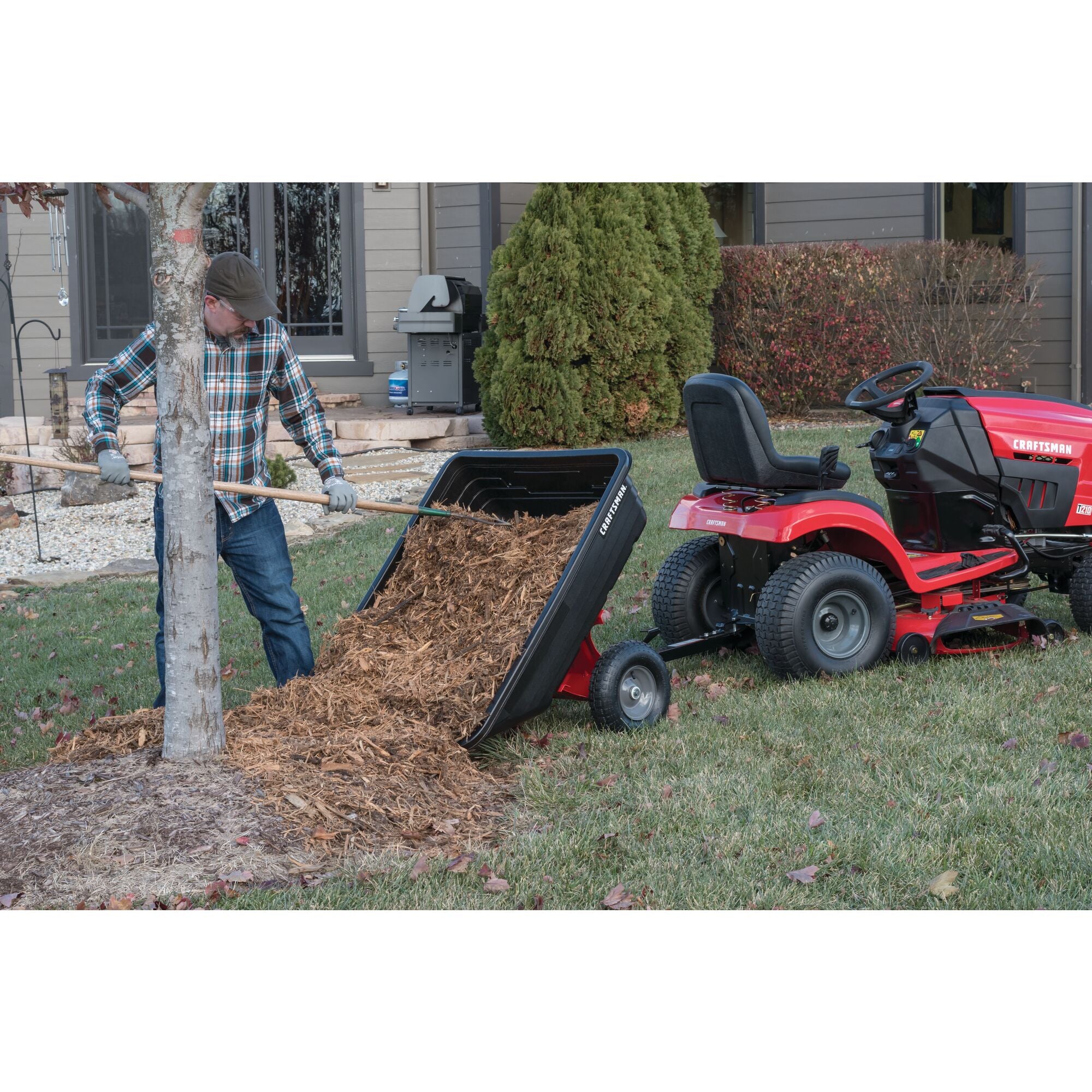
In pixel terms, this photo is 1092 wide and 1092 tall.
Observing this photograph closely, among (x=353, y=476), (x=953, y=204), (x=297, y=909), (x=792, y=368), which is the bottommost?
(x=297, y=909)

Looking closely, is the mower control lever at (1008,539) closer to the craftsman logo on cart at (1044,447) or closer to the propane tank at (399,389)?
the craftsman logo on cart at (1044,447)

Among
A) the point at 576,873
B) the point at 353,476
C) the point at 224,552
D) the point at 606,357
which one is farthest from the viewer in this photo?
the point at 606,357

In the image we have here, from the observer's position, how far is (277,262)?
12.7 meters

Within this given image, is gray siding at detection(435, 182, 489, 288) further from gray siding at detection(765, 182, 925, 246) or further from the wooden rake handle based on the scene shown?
the wooden rake handle

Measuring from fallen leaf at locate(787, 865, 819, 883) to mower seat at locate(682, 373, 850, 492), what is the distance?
198 cm

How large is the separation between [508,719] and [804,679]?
4.54 feet

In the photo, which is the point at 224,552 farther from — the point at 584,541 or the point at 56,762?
the point at 584,541

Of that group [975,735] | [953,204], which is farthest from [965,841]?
[953,204]

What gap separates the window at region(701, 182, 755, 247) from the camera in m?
14.4

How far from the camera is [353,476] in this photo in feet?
32.7

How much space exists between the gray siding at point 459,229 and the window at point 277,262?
82cm

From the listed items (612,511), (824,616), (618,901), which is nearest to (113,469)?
(612,511)

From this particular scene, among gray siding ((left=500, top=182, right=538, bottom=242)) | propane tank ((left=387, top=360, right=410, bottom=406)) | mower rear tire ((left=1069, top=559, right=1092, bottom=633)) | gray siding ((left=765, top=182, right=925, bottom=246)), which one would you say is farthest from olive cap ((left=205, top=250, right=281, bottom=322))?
gray siding ((left=765, top=182, right=925, bottom=246))

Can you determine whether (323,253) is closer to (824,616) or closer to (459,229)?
(459,229)
